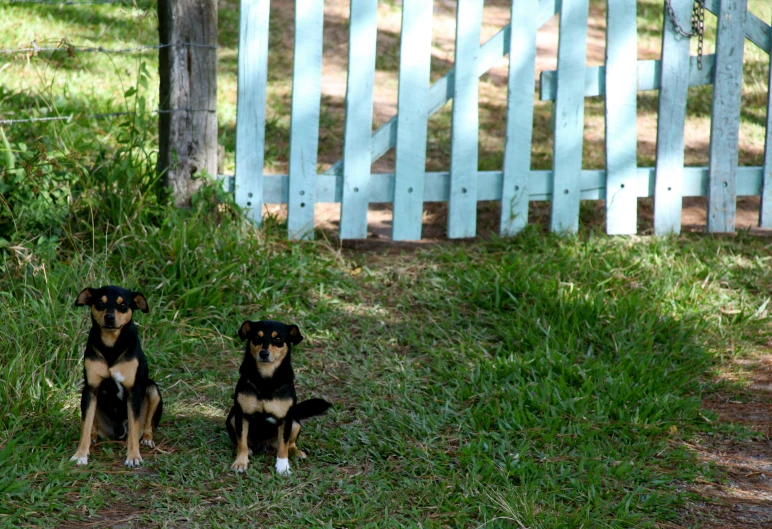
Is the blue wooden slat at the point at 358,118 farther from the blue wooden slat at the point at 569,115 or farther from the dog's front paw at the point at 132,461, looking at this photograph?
the dog's front paw at the point at 132,461

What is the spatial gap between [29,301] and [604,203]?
3976 millimetres

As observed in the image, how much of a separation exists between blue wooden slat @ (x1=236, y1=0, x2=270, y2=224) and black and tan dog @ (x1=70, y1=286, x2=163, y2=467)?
78.3 inches

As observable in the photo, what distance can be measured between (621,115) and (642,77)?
0.31 metres

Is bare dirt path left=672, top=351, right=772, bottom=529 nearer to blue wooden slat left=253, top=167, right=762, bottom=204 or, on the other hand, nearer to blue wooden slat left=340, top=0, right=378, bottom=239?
blue wooden slat left=253, top=167, right=762, bottom=204

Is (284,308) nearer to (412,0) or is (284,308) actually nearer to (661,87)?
(412,0)

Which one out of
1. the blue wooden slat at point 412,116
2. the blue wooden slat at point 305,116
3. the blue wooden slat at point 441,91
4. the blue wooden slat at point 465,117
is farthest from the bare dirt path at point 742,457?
the blue wooden slat at point 305,116

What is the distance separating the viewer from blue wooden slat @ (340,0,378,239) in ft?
18.4

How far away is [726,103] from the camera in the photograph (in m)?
6.11

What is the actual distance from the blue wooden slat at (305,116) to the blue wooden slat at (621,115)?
1988 millimetres

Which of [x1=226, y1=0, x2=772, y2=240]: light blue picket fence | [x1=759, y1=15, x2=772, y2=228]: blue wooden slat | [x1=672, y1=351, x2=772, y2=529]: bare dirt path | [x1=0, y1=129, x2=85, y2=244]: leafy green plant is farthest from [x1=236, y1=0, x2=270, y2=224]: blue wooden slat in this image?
[x1=759, y1=15, x2=772, y2=228]: blue wooden slat

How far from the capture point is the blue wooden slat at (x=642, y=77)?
6.00 m

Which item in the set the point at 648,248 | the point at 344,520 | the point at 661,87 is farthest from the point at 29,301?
the point at 661,87

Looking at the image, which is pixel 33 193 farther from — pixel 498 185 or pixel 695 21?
pixel 695 21

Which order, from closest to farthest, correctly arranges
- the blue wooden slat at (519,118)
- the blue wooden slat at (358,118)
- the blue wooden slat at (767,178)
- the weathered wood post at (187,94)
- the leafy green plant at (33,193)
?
the leafy green plant at (33,193)
the weathered wood post at (187,94)
the blue wooden slat at (358,118)
the blue wooden slat at (519,118)
the blue wooden slat at (767,178)
